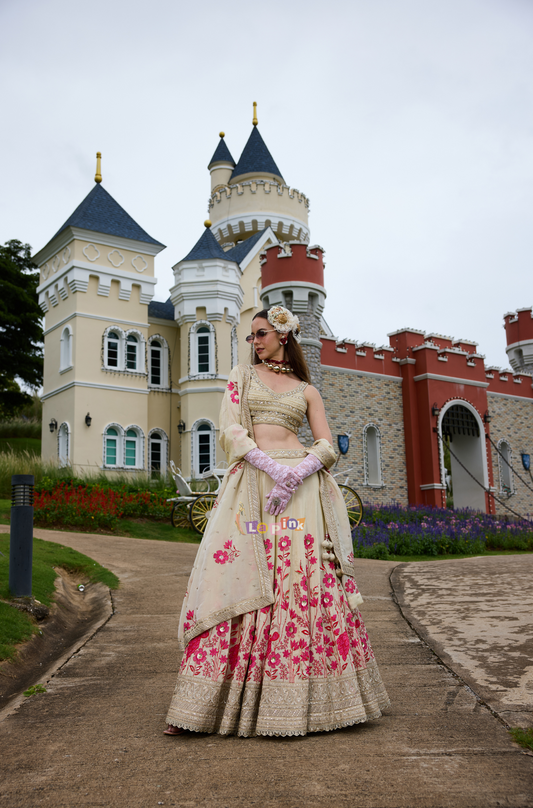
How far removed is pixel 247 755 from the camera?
2631 millimetres

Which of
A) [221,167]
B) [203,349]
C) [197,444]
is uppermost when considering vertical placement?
[221,167]

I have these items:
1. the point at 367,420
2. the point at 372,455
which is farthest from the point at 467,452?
the point at 367,420

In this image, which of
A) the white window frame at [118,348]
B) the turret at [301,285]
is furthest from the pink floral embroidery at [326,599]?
the white window frame at [118,348]

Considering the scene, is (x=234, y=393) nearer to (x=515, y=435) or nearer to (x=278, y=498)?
(x=278, y=498)

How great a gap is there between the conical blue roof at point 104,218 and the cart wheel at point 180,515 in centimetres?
1036


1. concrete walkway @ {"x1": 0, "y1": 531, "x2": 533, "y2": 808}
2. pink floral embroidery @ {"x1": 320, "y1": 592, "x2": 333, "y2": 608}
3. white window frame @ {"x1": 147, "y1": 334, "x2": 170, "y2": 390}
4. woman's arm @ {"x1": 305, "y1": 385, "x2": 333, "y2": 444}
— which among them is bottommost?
concrete walkway @ {"x1": 0, "y1": 531, "x2": 533, "y2": 808}

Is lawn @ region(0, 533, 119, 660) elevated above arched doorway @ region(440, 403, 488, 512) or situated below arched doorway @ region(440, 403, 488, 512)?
below

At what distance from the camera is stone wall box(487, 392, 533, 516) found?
74.3ft

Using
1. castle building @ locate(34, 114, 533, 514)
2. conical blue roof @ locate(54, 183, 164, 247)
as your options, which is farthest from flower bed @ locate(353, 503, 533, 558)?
conical blue roof @ locate(54, 183, 164, 247)

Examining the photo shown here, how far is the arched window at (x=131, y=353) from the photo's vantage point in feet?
68.8

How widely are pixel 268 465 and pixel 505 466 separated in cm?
2139

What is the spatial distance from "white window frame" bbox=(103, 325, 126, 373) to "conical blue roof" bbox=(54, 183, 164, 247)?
2925 millimetres

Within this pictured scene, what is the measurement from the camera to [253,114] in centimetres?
3062

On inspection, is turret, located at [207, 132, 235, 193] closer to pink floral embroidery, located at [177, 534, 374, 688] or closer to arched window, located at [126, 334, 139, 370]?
arched window, located at [126, 334, 139, 370]
